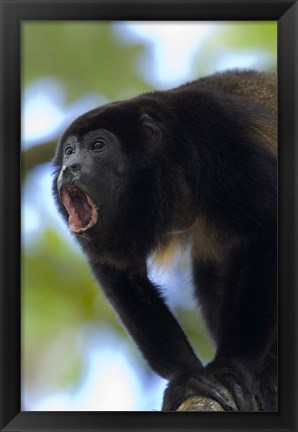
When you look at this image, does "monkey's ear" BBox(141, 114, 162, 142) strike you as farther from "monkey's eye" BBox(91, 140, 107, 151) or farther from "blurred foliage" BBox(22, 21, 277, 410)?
"blurred foliage" BBox(22, 21, 277, 410)

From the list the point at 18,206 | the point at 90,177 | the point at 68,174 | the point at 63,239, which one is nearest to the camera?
the point at 18,206

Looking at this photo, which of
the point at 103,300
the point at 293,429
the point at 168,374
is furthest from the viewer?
the point at 103,300

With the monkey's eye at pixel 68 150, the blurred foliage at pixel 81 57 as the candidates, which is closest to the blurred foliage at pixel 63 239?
the blurred foliage at pixel 81 57

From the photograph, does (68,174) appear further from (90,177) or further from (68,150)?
(68,150)

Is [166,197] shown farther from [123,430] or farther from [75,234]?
[123,430]

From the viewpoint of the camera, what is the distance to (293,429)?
11.3ft

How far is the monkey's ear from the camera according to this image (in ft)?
13.1

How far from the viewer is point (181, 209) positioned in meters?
4.12

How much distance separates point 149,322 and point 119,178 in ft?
1.93

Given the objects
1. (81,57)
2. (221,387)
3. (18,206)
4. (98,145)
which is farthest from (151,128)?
(221,387)

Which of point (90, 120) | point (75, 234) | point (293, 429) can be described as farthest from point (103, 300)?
point (293, 429)

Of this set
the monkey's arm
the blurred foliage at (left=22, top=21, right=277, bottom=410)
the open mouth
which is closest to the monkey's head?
the open mouth

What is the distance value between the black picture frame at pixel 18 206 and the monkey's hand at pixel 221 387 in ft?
0.34

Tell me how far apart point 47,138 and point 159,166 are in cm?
49
